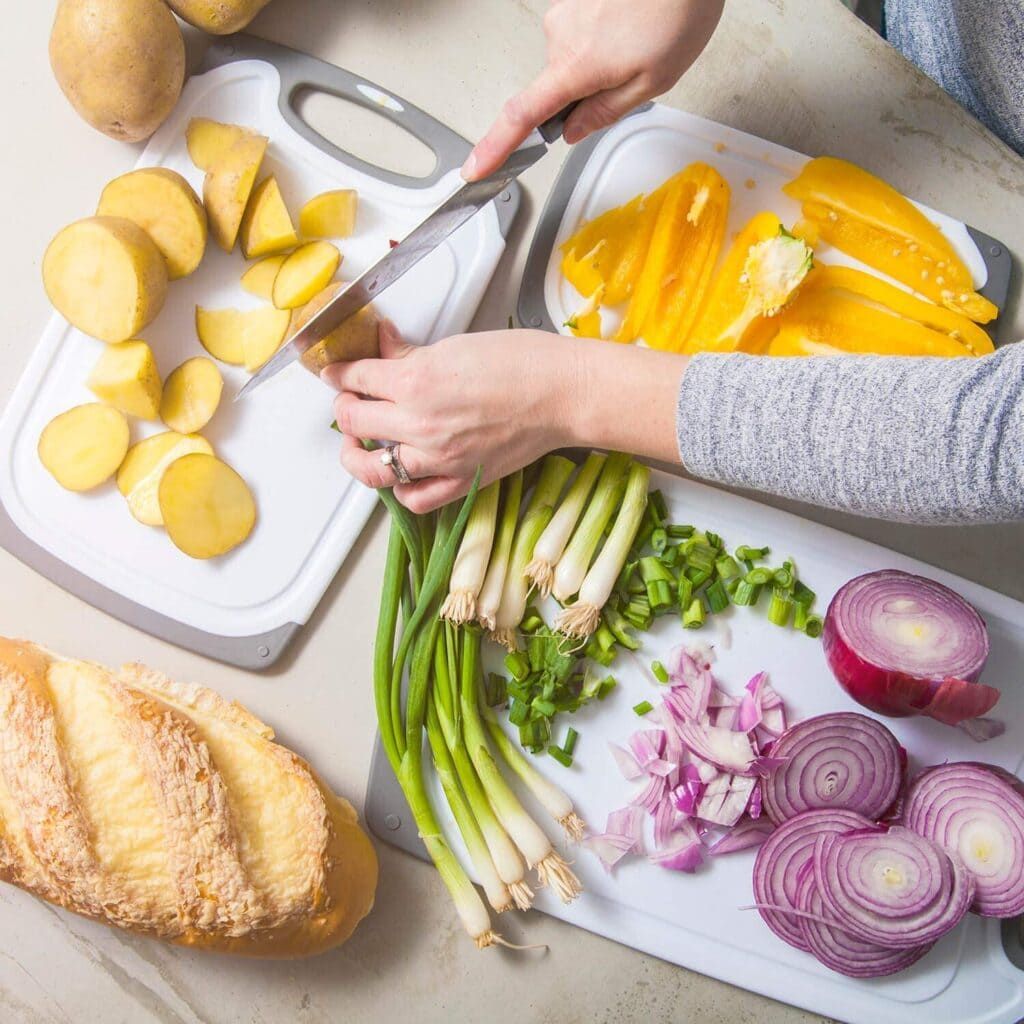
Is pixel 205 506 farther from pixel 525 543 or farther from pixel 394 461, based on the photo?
pixel 525 543

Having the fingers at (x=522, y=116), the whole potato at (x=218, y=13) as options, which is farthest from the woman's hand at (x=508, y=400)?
the whole potato at (x=218, y=13)

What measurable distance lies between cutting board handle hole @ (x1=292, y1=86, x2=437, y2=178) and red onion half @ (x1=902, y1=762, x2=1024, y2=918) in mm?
1323

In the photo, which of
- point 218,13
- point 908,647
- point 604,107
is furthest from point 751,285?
point 218,13

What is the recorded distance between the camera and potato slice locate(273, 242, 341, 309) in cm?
167

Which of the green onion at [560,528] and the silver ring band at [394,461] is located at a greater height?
the silver ring band at [394,461]

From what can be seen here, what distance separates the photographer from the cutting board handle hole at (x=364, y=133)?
70.1 inches

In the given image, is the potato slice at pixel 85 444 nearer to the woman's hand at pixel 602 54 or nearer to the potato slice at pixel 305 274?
the potato slice at pixel 305 274

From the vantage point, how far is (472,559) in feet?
5.34

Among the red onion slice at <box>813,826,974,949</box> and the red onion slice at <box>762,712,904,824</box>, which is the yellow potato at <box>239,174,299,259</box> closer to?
the red onion slice at <box>762,712,904,824</box>

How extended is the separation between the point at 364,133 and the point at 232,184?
0.88ft

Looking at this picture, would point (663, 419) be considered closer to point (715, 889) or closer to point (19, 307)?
point (715, 889)

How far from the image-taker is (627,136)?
174 cm

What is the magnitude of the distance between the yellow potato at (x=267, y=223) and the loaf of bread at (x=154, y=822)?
2.38 ft

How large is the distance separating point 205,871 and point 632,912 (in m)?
0.68
